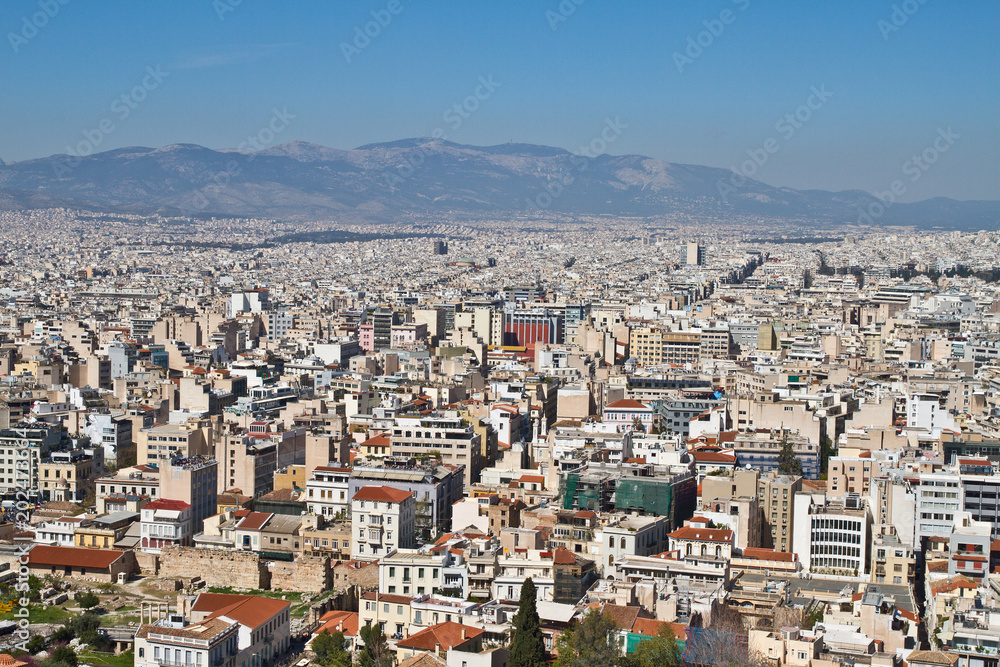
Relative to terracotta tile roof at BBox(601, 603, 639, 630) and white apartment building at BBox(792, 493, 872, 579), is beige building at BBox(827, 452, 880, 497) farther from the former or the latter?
terracotta tile roof at BBox(601, 603, 639, 630)

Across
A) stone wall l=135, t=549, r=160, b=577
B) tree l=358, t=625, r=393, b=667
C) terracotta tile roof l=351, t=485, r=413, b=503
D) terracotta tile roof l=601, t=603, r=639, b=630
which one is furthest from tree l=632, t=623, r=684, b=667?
stone wall l=135, t=549, r=160, b=577

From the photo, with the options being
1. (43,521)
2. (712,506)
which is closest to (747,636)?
(712,506)

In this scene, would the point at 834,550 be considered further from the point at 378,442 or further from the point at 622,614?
the point at 378,442

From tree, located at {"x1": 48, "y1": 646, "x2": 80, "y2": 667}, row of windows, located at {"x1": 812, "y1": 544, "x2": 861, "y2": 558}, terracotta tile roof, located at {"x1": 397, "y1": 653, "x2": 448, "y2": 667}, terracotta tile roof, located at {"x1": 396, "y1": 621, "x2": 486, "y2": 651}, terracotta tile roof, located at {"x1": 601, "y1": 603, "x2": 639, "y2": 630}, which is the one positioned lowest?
tree, located at {"x1": 48, "y1": 646, "x2": 80, "y2": 667}

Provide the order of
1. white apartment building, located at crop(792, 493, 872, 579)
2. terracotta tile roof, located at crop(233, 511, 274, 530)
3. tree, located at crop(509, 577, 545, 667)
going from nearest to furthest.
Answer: tree, located at crop(509, 577, 545, 667) < white apartment building, located at crop(792, 493, 872, 579) < terracotta tile roof, located at crop(233, 511, 274, 530)

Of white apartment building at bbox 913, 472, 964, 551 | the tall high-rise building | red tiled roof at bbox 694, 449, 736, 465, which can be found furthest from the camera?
the tall high-rise building

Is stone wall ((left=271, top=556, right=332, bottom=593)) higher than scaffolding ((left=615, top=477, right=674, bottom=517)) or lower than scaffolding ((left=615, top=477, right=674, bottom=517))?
lower

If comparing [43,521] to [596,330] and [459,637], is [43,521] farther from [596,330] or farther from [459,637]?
[596,330]
